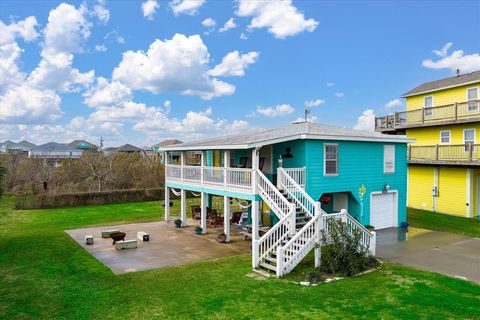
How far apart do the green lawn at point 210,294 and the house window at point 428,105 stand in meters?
17.1

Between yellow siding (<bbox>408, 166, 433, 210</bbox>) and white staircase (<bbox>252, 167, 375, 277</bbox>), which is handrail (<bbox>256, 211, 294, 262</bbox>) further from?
yellow siding (<bbox>408, 166, 433, 210</bbox>)

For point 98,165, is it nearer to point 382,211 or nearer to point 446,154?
point 382,211

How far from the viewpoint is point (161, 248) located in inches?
574

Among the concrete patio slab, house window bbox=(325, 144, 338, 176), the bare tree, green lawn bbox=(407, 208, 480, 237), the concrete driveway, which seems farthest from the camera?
the bare tree

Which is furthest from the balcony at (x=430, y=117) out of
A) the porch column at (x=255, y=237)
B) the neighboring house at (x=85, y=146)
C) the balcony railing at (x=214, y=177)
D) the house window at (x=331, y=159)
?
the neighboring house at (x=85, y=146)

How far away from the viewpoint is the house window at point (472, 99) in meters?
21.7

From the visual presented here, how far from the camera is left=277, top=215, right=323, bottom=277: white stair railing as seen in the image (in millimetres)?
10547

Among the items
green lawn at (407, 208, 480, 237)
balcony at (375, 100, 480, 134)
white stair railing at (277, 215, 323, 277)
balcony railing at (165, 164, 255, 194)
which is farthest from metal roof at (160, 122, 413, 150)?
balcony at (375, 100, 480, 134)

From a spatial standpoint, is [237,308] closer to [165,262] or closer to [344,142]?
[165,262]

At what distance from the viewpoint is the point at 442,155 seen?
22.8 meters

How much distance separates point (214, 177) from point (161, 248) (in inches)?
153

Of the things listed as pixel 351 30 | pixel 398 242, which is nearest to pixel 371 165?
pixel 398 242

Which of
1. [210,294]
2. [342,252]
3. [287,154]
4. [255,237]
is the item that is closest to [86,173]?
[287,154]

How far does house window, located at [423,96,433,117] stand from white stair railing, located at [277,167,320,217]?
16.0m
